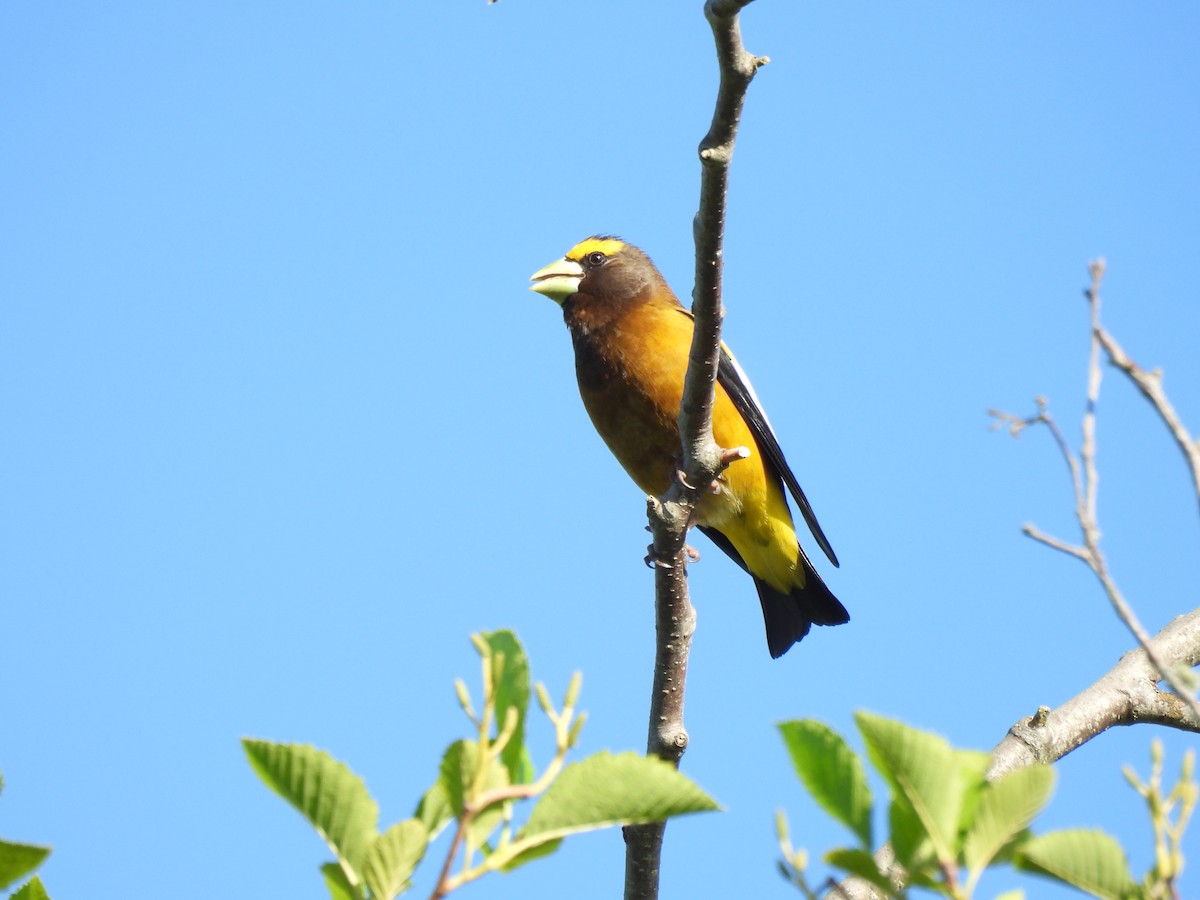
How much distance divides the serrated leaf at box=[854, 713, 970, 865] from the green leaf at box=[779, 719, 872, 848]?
0.06m

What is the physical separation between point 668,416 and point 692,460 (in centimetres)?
160

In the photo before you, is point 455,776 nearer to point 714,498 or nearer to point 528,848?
point 528,848

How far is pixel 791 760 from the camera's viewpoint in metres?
1.38

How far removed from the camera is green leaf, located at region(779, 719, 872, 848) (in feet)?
4.41

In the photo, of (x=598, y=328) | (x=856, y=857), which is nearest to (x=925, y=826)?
(x=856, y=857)

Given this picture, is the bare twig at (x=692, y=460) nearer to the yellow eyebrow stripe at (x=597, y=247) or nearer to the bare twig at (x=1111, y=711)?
the bare twig at (x=1111, y=711)

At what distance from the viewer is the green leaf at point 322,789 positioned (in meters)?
1.37

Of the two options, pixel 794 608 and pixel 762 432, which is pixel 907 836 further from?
pixel 794 608

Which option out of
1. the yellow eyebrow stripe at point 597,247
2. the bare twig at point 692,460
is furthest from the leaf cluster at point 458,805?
the yellow eyebrow stripe at point 597,247

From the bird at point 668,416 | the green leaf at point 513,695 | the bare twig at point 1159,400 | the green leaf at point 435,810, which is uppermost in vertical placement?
the bird at point 668,416

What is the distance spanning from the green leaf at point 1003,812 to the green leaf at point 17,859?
105 cm

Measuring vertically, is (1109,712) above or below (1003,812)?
above

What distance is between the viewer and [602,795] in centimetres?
138

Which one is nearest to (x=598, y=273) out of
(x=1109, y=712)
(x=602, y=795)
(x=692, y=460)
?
(x=692, y=460)
